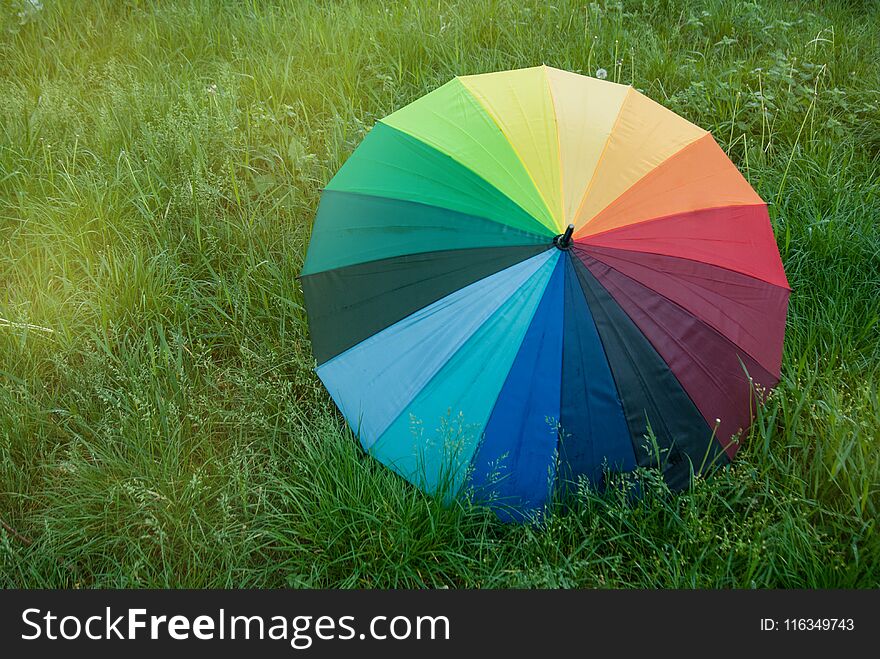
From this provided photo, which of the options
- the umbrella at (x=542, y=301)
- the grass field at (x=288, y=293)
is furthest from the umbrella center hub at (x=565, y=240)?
the grass field at (x=288, y=293)

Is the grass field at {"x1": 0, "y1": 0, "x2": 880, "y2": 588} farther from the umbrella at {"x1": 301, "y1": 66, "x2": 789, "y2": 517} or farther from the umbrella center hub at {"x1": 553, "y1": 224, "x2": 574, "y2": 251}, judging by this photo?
the umbrella center hub at {"x1": 553, "y1": 224, "x2": 574, "y2": 251}

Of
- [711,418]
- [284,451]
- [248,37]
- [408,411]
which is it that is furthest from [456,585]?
[248,37]

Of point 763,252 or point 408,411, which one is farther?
point 763,252

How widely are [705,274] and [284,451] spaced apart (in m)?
1.65

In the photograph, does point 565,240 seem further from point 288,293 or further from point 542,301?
point 288,293

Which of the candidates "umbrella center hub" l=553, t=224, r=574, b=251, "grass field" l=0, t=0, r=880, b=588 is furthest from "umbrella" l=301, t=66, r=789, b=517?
"grass field" l=0, t=0, r=880, b=588

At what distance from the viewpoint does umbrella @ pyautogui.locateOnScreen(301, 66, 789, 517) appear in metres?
2.27

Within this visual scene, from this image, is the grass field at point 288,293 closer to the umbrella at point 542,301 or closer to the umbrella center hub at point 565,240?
the umbrella at point 542,301

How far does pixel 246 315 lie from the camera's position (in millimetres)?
3146

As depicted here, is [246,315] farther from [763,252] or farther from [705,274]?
[763,252]

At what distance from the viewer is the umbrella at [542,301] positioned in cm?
227

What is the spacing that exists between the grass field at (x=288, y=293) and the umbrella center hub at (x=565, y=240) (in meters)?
0.86

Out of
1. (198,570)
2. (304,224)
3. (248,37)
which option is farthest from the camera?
(248,37)

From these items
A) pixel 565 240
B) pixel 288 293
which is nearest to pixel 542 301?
pixel 565 240
